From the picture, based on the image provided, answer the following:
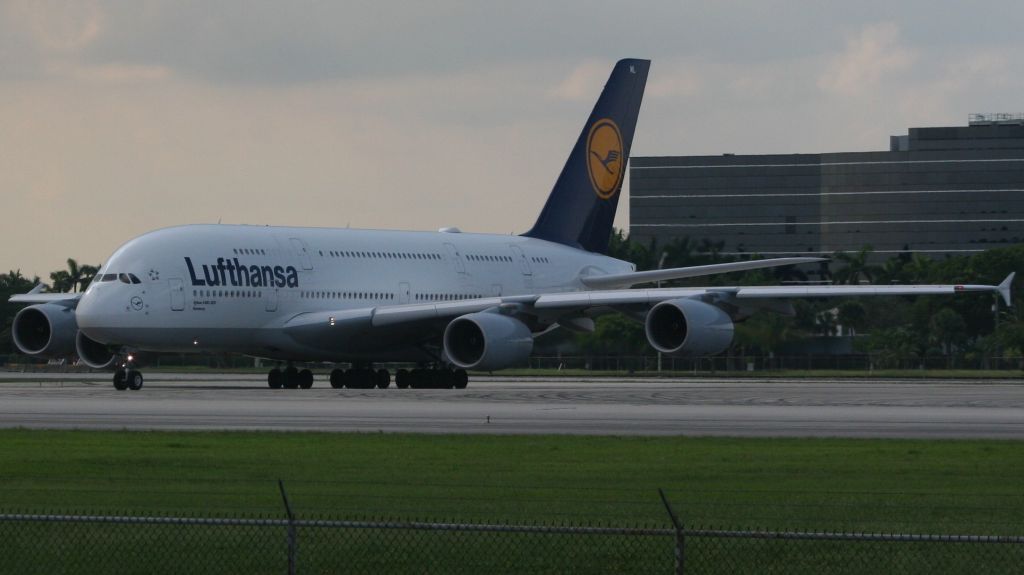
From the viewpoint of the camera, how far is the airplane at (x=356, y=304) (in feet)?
165

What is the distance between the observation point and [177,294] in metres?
50.6

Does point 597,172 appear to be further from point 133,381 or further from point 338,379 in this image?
point 133,381

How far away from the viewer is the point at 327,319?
2126 inches

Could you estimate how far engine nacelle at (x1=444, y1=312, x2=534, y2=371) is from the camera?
50750mm

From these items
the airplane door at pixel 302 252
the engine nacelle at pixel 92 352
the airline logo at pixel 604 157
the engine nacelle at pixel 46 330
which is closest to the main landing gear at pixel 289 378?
the airplane door at pixel 302 252

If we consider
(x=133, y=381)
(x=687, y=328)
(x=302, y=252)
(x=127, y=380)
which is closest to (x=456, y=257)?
(x=302, y=252)

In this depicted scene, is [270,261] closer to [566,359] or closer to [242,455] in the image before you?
[242,455]

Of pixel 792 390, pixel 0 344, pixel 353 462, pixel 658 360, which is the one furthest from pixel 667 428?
pixel 0 344

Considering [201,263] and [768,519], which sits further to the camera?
[201,263]

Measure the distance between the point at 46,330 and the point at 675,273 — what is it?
20321 mm

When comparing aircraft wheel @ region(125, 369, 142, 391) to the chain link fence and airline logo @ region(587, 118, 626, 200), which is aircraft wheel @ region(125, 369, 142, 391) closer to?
airline logo @ region(587, 118, 626, 200)

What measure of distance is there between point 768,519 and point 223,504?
5.74 m

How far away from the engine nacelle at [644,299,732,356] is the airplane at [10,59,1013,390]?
0.16 feet

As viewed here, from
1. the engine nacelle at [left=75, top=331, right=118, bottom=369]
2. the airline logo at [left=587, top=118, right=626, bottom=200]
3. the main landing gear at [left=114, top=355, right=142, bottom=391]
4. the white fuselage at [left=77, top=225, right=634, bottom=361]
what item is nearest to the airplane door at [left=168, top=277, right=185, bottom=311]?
the white fuselage at [left=77, top=225, right=634, bottom=361]
